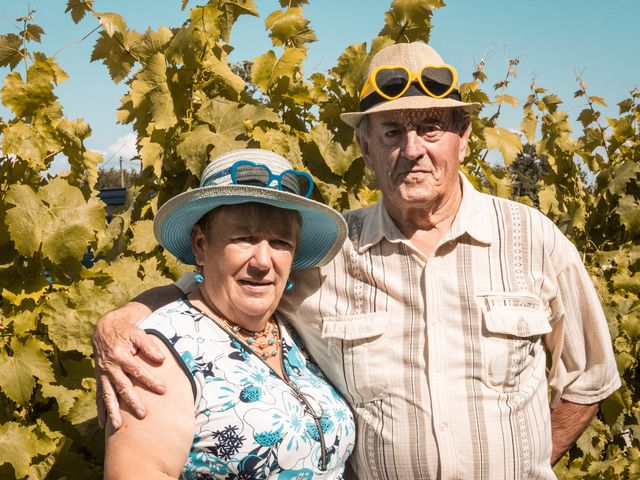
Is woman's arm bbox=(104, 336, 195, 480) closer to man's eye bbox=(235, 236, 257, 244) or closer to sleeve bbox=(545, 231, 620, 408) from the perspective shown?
man's eye bbox=(235, 236, 257, 244)

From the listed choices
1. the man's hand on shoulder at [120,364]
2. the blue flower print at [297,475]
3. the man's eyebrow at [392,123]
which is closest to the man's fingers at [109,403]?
the man's hand on shoulder at [120,364]

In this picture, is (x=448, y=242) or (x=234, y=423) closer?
(x=234, y=423)

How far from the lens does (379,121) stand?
2.72 metres

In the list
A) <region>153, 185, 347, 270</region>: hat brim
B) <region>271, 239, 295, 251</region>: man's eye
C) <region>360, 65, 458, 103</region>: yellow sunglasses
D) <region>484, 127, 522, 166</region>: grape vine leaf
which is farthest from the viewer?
<region>484, 127, 522, 166</region>: grape vine leaf

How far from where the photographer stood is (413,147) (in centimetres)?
260

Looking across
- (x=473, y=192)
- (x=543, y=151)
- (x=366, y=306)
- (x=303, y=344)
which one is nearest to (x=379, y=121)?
(x=473, y=192)

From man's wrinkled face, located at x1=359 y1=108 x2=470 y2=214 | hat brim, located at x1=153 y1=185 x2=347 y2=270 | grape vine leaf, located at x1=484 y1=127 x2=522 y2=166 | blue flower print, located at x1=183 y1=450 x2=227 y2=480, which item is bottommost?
blue flower print, located at x1=183 y1=450 x2=227 y2=480

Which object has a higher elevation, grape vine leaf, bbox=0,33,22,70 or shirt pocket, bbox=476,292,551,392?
grape vine leaf, bbox=0,33,22,70

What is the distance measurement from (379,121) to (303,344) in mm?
830

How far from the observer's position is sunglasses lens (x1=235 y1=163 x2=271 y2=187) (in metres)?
2.35

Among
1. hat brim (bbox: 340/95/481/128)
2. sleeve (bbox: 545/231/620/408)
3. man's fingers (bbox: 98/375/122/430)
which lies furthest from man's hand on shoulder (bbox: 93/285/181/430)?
sleeve (bbox: 545/231/620/408)

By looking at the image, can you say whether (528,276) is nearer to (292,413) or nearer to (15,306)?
(292,413)

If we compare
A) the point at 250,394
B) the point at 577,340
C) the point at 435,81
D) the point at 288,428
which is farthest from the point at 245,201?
the point at 577,340

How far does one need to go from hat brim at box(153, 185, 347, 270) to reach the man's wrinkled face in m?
0.24
